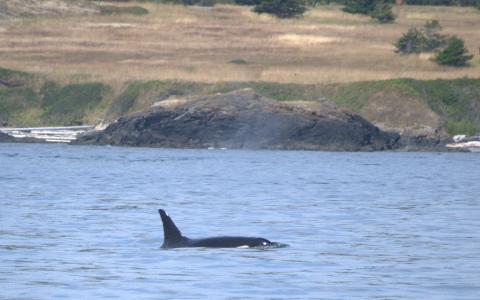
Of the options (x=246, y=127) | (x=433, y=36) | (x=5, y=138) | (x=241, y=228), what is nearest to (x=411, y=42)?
(x=433, y=36)

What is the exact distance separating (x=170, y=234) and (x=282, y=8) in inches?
3009

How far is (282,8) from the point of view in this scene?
99500mm

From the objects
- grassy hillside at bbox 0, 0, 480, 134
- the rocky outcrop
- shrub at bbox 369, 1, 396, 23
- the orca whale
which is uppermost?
the orca whale

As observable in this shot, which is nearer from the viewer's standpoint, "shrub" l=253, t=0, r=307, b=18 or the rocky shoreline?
the rocky shoreline

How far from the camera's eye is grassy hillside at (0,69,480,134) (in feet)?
219

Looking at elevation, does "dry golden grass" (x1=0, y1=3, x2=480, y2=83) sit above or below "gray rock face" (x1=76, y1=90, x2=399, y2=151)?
above

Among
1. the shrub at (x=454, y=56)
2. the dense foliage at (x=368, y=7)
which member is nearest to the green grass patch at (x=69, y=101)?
the shrub at (x=454, y=56)

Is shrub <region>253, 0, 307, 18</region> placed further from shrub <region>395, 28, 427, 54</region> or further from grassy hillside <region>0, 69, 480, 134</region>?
grassy hillside <region>0, 69, 480, 134</region>

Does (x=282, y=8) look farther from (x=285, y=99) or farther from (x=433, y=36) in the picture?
(x=285, y=99)

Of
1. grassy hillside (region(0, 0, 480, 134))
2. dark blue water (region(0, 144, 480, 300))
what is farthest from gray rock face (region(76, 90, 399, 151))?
dark blue water (region(0, 144, 480, 300))

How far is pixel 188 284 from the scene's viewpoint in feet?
66.4

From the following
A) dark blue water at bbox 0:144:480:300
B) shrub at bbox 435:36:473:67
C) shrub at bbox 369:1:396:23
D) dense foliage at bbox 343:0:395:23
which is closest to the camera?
dark blue water at bbox 0:144:480:300

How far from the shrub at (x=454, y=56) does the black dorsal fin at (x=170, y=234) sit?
185 feet

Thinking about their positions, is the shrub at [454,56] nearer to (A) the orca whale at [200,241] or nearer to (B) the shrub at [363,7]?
(B) the shrub at [363,7]
